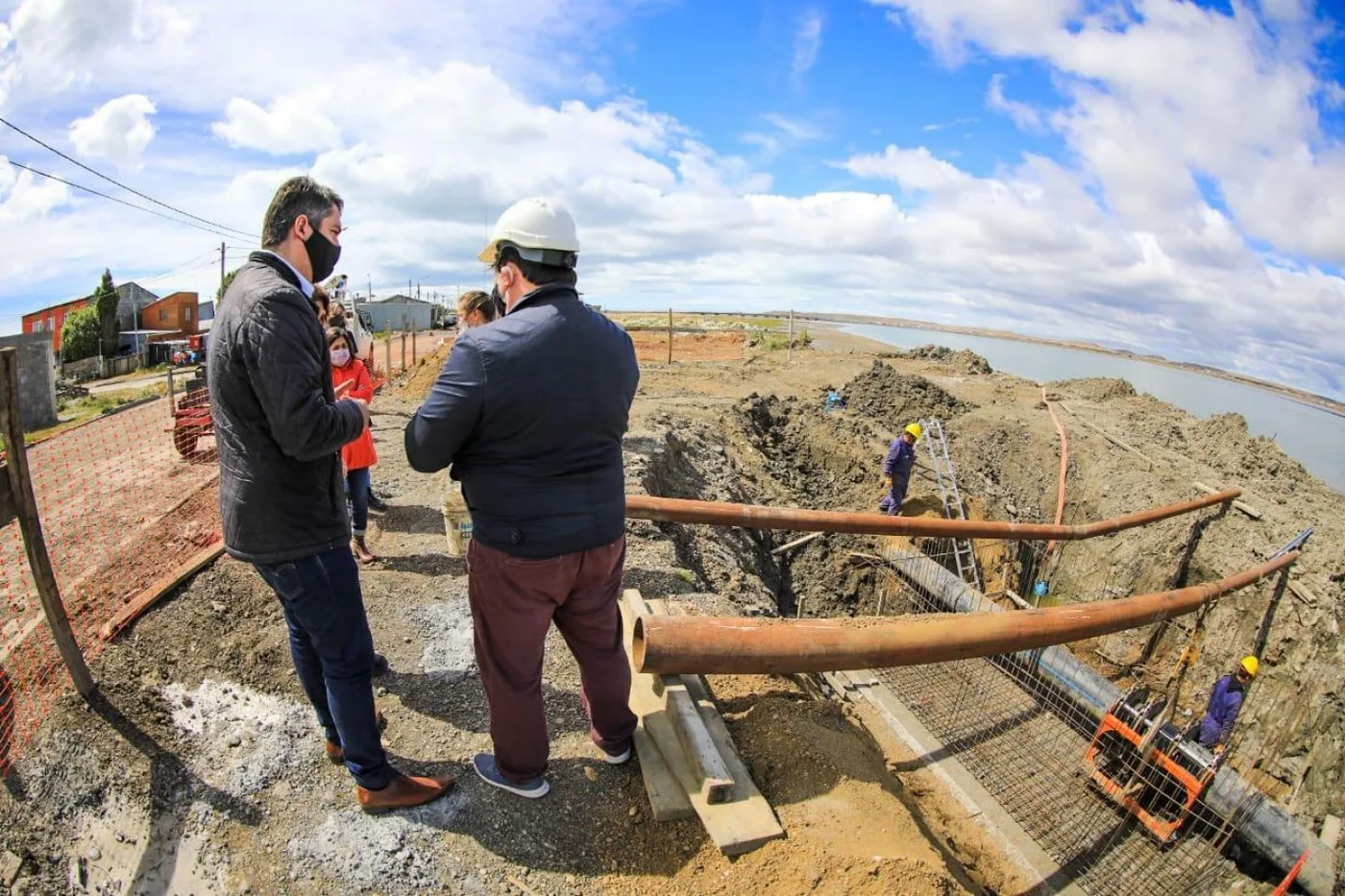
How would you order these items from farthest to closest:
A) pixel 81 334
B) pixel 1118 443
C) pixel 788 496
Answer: pixel 81 334
pixel 1118 443
pixel 788 496

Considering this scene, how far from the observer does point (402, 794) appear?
262cm

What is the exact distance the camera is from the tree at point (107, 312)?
3844 cm

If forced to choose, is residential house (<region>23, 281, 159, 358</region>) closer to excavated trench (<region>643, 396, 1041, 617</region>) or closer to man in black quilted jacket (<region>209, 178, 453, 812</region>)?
excavated trench (<region>643, 396, 1041, 617</region>)

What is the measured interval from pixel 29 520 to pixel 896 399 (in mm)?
17752

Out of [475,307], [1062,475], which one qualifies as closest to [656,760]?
[475,307]

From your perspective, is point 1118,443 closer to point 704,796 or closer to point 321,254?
point 704,796

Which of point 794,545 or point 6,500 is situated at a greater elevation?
point 6,500

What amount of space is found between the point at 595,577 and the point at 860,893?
1418mm

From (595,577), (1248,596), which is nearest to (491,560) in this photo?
(595,577)

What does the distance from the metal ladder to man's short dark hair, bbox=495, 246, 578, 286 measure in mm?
8352

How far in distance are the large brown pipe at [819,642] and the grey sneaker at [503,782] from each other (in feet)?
2.35

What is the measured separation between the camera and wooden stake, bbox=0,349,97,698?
2658mm

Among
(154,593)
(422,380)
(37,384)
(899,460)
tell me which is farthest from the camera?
(37,384)

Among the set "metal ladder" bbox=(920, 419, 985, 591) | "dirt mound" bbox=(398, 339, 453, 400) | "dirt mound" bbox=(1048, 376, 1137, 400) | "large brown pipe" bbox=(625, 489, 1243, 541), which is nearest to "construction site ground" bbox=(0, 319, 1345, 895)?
"large brown pipe" bbox=(625, 489, 1243, 541)
